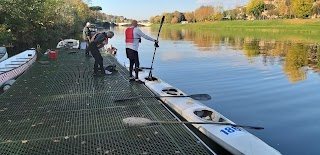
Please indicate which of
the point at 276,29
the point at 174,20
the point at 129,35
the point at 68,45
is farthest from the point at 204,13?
the point at 129,35

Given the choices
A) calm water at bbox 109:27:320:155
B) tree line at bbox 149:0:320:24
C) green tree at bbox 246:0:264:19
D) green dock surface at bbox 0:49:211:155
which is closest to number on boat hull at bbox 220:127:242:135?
green dock surface at bbox 0:49:211:155

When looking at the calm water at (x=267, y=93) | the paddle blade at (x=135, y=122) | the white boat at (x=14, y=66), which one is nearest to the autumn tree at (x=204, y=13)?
the calm water at (x=267, y=93)

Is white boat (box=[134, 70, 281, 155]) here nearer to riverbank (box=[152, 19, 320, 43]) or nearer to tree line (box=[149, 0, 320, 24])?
tree line (box=[149, 0, 320, 24])

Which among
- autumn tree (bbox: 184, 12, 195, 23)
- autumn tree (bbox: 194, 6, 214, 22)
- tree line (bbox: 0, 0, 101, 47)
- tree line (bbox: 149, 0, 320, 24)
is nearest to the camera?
tree line (bbox: 0, 0, 101, 47)

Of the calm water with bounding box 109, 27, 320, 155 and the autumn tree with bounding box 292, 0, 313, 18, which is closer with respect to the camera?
the calm water with bounding box 109, 27, 320, 155

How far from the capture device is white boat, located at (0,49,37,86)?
49.3ft

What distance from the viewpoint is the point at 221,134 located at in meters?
7.28

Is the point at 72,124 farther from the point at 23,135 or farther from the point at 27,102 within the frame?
the point at 27,102

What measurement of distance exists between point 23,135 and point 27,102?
296 cm

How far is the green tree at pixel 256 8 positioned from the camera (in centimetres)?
12856

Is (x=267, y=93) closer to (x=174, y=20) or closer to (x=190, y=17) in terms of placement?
(x=190, y=17)

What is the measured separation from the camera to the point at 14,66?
1764cm

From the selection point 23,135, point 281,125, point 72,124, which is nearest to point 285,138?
point 281,125

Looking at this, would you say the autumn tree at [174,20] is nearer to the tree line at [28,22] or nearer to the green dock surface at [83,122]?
the tree line at [28,22]
